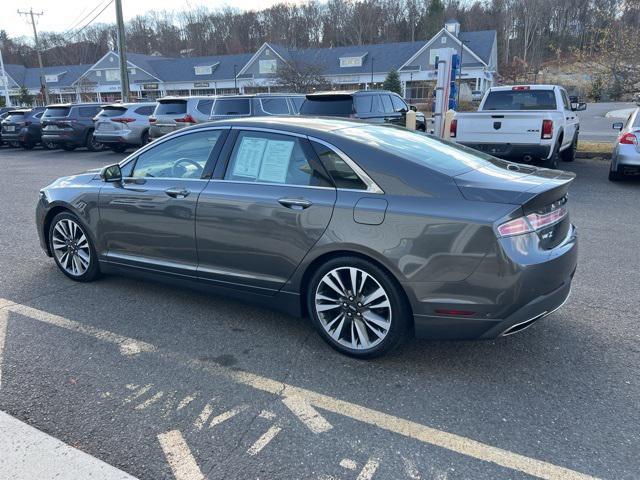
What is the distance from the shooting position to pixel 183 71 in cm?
5678

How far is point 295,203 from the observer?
349 cm

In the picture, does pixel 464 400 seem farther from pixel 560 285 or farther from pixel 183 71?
pixel 183 71

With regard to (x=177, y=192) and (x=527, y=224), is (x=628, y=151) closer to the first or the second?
(x=527, y=224)

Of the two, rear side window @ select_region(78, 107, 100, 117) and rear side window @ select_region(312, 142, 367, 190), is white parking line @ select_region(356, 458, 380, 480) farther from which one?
rear side window @ select_region(78, 107, 100, 117)

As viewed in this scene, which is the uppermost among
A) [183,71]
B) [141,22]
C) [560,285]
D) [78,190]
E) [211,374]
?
[141,22]

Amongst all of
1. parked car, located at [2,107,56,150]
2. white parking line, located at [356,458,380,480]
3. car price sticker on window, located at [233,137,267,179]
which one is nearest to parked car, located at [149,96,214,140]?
parked car, located at [2,107,56,150]

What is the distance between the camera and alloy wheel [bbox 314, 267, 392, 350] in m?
3.29

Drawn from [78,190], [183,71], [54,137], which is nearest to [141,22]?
[183,71]

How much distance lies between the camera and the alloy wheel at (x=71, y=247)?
4.87 meters

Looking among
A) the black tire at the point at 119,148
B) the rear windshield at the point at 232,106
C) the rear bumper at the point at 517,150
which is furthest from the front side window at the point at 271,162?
the black tire at the point at 119,148

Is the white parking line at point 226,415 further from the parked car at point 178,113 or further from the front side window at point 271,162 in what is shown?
the parked car at point 178,113

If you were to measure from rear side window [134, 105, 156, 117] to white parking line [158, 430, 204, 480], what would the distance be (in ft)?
54.4

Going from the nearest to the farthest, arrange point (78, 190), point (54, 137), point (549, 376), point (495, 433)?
1. point (495, 433)
2. point (549, 376)
3. point (78, 190)
4. point (54, 137)

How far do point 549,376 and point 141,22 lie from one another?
105 metres
